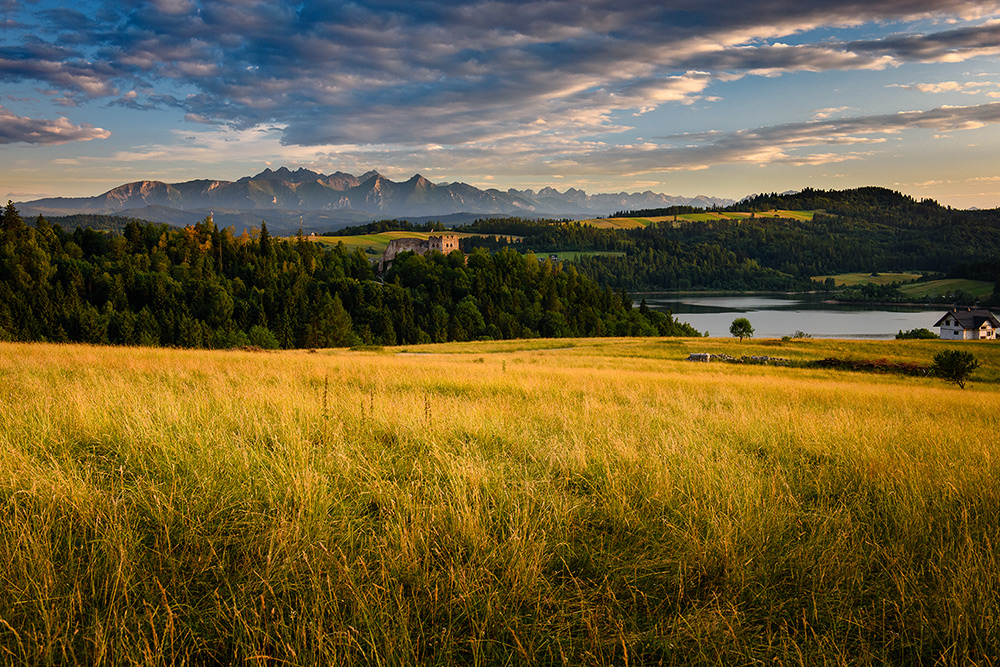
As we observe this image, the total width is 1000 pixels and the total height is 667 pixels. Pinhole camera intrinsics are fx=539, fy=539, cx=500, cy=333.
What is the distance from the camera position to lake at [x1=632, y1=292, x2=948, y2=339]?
112312 mm

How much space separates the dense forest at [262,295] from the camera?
92812mm

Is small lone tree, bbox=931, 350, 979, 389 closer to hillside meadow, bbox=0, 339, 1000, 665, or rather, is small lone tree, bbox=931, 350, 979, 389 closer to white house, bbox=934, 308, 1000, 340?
hillside meadow, bbox=0, 339, 1000, 665

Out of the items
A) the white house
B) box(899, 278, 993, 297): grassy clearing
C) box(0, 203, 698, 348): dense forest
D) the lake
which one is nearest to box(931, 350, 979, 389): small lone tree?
the white house

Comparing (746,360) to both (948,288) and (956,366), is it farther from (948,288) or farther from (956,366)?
(948,288)

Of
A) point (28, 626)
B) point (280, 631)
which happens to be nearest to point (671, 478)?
point (280, 631)

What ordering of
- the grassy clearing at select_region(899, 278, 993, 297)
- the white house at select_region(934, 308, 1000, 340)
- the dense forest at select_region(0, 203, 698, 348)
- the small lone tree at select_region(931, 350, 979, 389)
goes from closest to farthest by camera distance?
the small lone tree at select_region(931, 350, 979, 389)
the white house at select_region(934, 308, 1000, 340)
the dense forest at select_region(0, 203, 698, 348)
the grassy clearing at select_region(899, 278, 993, 297)

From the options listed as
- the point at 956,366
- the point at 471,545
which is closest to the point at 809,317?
the point at 956,366

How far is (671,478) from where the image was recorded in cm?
486

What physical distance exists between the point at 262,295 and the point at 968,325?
125 meters

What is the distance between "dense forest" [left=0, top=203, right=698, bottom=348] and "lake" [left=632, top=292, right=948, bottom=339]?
25762mm

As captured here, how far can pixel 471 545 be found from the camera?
3.55m

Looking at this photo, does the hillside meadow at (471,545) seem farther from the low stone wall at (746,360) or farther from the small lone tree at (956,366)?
the low stone wall at (746,360)

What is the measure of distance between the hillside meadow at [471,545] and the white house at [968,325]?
103168 millimetres

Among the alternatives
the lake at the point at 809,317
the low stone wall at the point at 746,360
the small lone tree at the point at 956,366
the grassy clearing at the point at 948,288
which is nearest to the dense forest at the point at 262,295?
the lake at the point at 809,317
